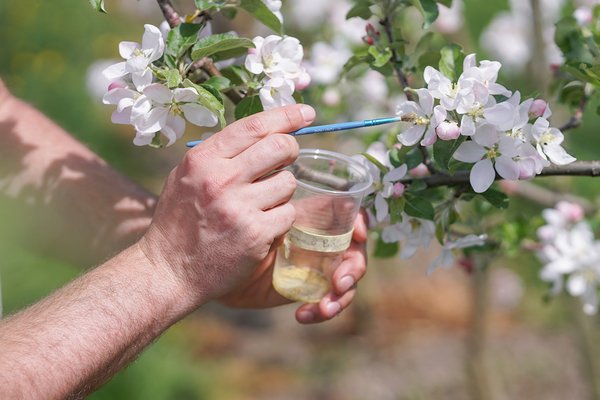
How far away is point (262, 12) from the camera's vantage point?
144 centimetres

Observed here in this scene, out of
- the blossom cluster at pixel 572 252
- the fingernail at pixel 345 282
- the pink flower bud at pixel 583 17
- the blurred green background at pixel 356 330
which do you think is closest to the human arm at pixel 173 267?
the fingernail at pixel 345 282

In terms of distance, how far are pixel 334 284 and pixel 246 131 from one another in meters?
0.48

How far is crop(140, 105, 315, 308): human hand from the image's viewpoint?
132 cm

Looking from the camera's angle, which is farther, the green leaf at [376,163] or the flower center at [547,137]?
the green leaf at [376,163]

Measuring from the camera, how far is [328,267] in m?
1.65

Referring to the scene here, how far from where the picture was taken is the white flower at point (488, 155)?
1.26 metres

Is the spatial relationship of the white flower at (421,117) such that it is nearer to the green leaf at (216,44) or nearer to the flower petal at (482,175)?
the flower petal at (482,175)

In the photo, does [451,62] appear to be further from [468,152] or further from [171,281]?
[171,281]

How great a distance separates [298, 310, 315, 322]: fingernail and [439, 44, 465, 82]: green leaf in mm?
651

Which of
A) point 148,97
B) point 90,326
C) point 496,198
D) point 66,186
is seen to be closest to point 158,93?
point 148,97

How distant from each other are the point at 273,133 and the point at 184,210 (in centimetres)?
20

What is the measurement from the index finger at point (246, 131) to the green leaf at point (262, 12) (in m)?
0.19

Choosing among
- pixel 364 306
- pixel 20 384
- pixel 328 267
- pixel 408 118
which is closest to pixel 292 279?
pixel 328 267

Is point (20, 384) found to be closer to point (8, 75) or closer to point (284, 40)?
point (284, 40)
